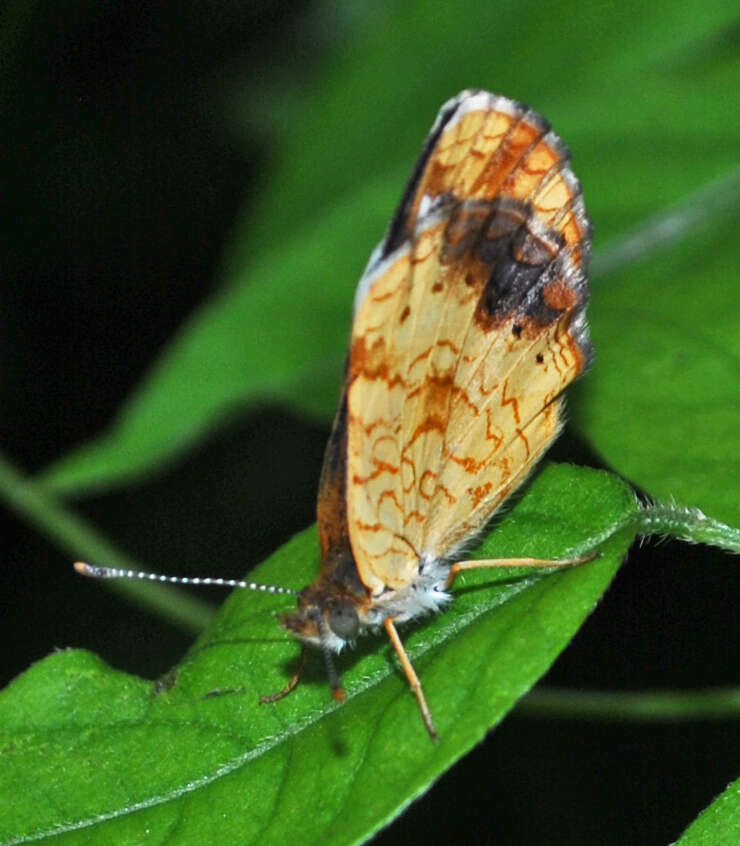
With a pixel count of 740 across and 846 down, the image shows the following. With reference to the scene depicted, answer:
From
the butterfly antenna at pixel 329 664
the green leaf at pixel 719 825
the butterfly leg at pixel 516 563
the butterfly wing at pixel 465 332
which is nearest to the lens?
the green leaf at pixel 719 825

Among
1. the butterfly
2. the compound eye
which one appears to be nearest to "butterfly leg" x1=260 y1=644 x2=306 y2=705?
the butterfly

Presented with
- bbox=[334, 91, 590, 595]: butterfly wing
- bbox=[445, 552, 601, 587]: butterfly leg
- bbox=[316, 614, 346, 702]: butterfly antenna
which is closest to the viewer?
bbox=[445, 552, 601, 587]: butterfly leg

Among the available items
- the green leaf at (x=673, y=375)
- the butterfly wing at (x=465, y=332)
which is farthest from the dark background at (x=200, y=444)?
the butterfly wing at (x=465, y=332)

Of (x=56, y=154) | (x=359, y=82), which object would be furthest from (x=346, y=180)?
(x=56, y=154)

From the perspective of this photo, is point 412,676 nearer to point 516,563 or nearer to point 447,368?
point 516,563

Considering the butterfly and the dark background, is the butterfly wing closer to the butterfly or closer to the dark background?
the butterfly

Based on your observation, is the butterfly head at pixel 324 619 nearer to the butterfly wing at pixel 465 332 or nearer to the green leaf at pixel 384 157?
the butterfly wing at pixel 465 332
